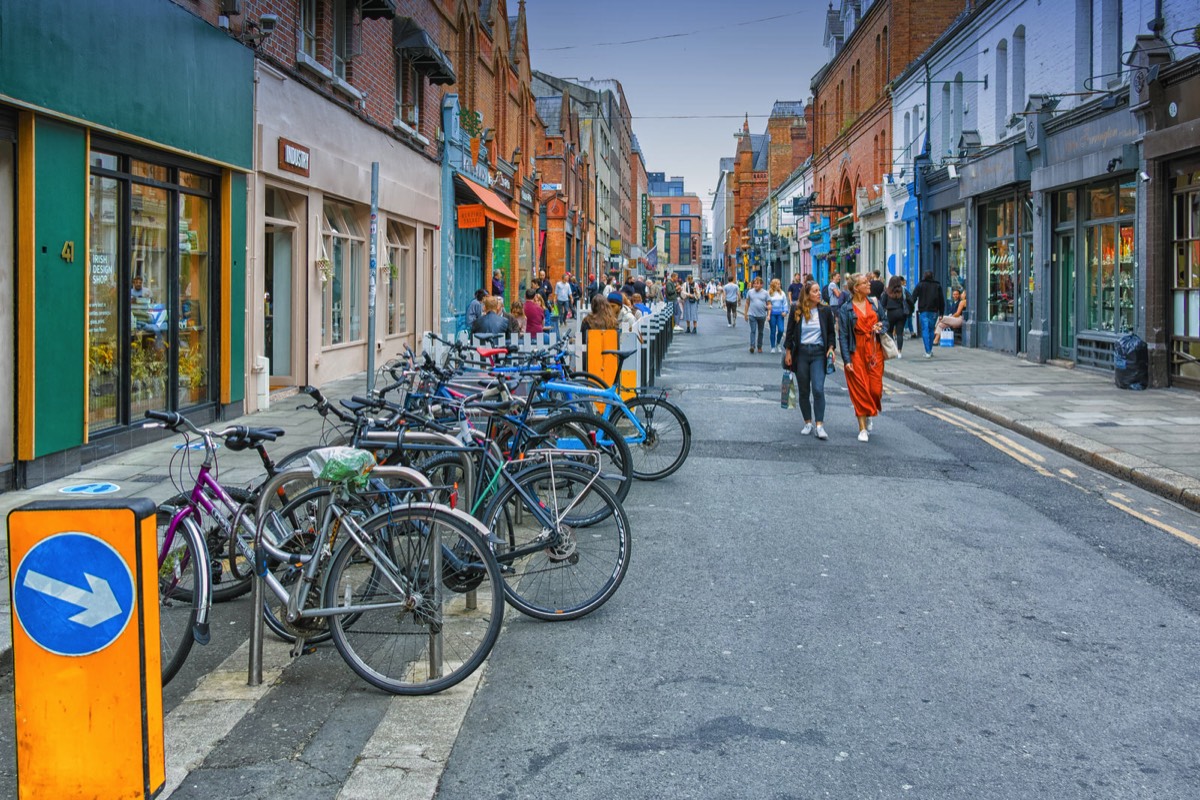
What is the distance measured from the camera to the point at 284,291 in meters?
16.3

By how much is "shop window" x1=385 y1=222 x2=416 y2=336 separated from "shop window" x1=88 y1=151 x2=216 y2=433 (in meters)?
8.34

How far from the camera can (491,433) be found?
650 cm

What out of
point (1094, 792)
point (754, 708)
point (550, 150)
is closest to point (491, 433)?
point (754, 708)

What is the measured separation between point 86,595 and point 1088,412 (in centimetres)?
1279

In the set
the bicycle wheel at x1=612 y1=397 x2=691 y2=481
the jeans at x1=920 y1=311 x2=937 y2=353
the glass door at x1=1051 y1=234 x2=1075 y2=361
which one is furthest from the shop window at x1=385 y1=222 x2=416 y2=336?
the glass door at x1=1051 y1=234 x2=1075 y2=361

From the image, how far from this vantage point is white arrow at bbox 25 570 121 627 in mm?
3453

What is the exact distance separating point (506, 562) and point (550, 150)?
5066 cm

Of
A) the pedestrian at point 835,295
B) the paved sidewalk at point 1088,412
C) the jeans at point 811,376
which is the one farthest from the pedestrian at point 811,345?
the pedestrian at point 835,295

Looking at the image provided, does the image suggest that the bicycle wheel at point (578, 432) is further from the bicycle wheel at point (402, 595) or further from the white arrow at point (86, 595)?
the white arrow at point (86, 595)

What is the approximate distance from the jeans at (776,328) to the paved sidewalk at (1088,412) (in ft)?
14.7

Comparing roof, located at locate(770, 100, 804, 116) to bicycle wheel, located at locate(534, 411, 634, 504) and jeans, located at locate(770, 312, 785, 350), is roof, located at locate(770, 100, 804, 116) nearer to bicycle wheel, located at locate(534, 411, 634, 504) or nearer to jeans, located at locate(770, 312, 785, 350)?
jeans, located at locate(770, 312, 785, 350)

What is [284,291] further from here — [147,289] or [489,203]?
[489,203]

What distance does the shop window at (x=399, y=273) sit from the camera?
72.8 ft

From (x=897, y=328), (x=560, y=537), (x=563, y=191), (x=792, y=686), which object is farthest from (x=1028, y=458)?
(x=563, y=191)
